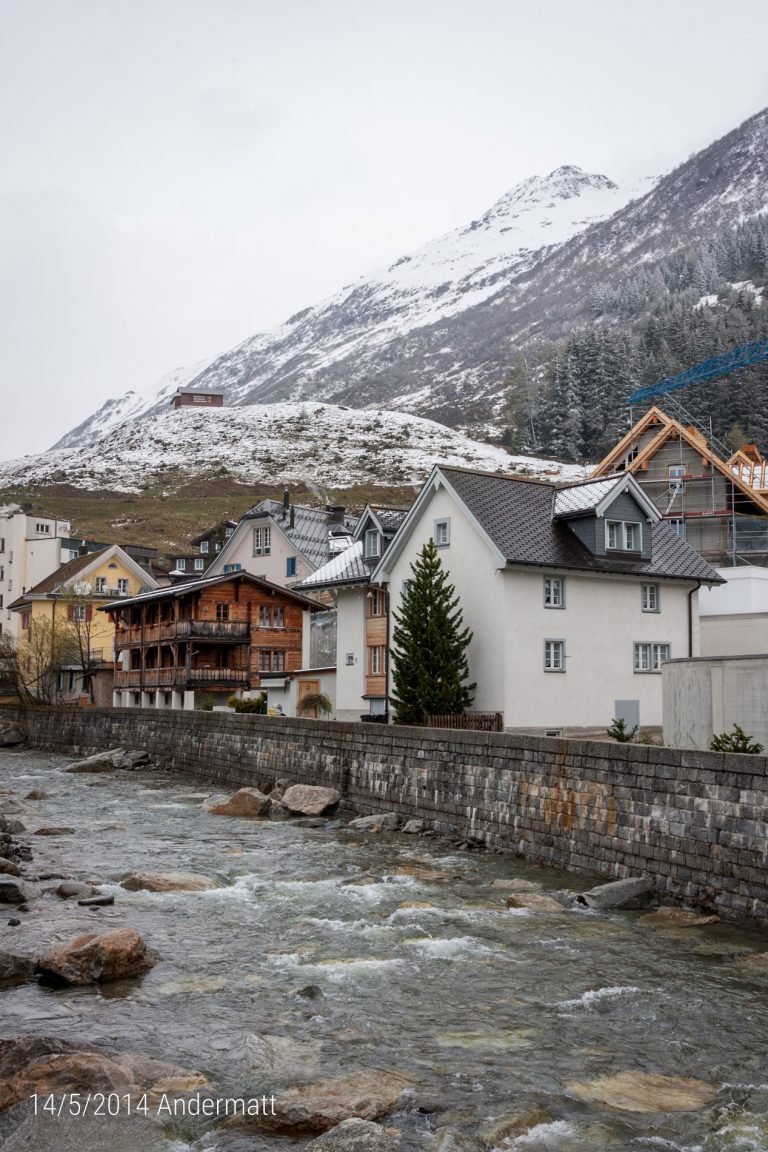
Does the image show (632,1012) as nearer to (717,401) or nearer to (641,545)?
(641,545)

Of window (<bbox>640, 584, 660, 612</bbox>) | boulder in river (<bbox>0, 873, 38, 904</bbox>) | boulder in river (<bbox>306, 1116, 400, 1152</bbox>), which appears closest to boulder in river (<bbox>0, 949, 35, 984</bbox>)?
boulder in river (<bbox>0, 873, 38, 904</bbox>)

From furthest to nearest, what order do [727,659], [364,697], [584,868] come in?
[364,697]
[727,659]
[584,868]

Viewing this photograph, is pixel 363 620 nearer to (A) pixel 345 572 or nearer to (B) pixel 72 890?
(A) pixel 345 572

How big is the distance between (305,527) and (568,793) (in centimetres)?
5727

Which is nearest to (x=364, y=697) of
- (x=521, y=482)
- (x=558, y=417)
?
(x=521, y=482)

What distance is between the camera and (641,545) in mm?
41000

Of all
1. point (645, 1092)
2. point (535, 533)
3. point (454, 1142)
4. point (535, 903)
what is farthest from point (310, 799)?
point (454, 1142)

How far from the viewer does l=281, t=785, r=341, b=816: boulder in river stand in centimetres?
3172

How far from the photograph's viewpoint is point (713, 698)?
23.9 metres

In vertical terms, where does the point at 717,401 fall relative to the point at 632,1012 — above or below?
above

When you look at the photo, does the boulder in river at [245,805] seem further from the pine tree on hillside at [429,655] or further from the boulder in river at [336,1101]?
the boulder in river at [336,1101]

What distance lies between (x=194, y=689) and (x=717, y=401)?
104 meters

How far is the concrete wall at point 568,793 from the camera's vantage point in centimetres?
1742

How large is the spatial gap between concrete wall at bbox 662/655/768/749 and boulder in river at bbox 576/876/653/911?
18.1 ft
